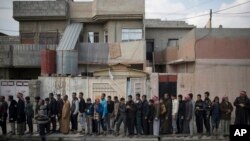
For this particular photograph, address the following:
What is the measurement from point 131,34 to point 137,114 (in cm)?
1277

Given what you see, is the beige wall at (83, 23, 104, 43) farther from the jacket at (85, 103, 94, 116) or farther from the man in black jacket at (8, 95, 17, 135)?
the man in black jacket at (8, 95, 17, 135)

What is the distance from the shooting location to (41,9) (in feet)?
93.3

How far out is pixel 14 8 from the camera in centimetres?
2856

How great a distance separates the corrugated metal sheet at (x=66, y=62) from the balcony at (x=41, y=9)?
16.4 feet

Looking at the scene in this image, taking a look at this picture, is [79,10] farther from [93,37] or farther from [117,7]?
[117,7]

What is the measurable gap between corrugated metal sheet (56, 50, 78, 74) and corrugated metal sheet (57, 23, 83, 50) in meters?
0.39

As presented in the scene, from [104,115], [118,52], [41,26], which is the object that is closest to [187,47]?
[118,52]

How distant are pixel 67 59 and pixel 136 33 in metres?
5.91

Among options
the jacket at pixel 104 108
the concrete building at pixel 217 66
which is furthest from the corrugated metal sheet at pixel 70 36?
the jacket at pixel 104 108

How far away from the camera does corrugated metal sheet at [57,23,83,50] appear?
2487 centimetres

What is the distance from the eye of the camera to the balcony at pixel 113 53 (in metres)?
25.6

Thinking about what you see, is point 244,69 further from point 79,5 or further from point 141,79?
point 79,5

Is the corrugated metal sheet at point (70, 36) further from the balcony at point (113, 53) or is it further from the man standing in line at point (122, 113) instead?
the man standing in line at point (122, 113)

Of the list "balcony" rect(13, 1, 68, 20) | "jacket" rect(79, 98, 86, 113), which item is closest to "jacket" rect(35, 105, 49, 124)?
"jacket" rect(79, 98, 86, 113)
